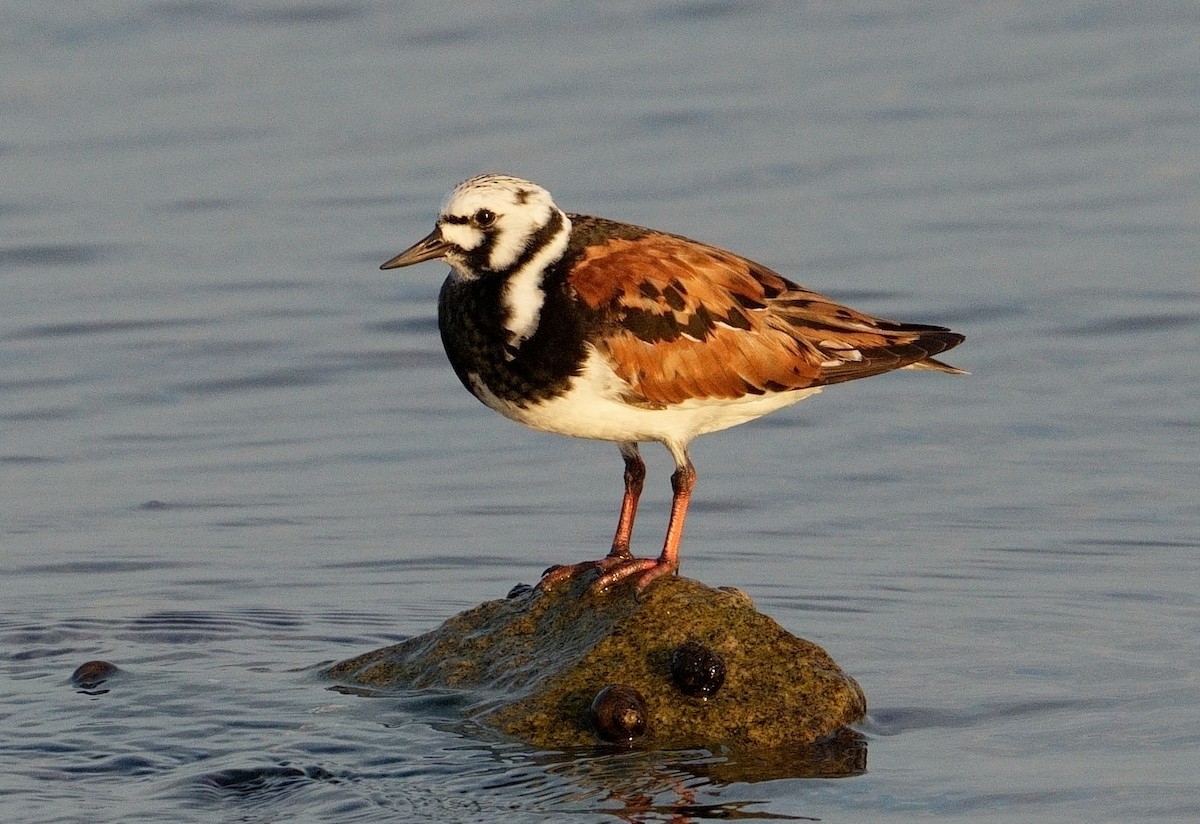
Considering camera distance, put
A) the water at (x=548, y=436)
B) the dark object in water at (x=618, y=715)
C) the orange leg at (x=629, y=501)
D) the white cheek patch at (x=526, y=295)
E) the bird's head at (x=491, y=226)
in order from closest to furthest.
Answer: the dark object in water at (x=618, y=715), the water at (x=548, y=436), the white cheek patch at (x=526, y=295), the bird's head at (x=491, y=226), the orange leg at (x=629, y=501)

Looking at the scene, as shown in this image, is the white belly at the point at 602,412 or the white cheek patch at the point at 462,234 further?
the white cheek patch at the point at 462,234

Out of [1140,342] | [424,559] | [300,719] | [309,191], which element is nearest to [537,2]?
[309,191]

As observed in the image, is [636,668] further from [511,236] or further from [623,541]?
[511,236]

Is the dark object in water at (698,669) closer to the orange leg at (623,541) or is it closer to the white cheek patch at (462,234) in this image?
the orange leg at (623,541)

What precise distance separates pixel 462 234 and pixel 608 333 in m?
0.68

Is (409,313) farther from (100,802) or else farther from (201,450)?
(100,802)

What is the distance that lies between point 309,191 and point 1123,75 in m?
6.75

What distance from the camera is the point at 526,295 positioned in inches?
323

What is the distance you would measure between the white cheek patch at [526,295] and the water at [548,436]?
1.41 m

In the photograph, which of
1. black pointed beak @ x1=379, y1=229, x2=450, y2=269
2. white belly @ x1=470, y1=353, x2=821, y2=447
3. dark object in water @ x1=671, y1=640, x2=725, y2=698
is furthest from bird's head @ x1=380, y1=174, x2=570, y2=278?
dark object in water @ x1=671, y1=640, x2=725, y2=698

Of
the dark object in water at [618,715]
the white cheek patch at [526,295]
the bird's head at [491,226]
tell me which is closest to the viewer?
the dark object in water at [618,715]

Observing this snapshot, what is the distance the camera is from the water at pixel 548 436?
7.69 metres

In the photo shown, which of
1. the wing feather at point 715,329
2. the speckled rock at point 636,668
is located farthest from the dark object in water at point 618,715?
the wing feather at point 715,329

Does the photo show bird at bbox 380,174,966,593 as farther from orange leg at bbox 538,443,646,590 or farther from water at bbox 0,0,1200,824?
water at bbox 0,0,1200,824
